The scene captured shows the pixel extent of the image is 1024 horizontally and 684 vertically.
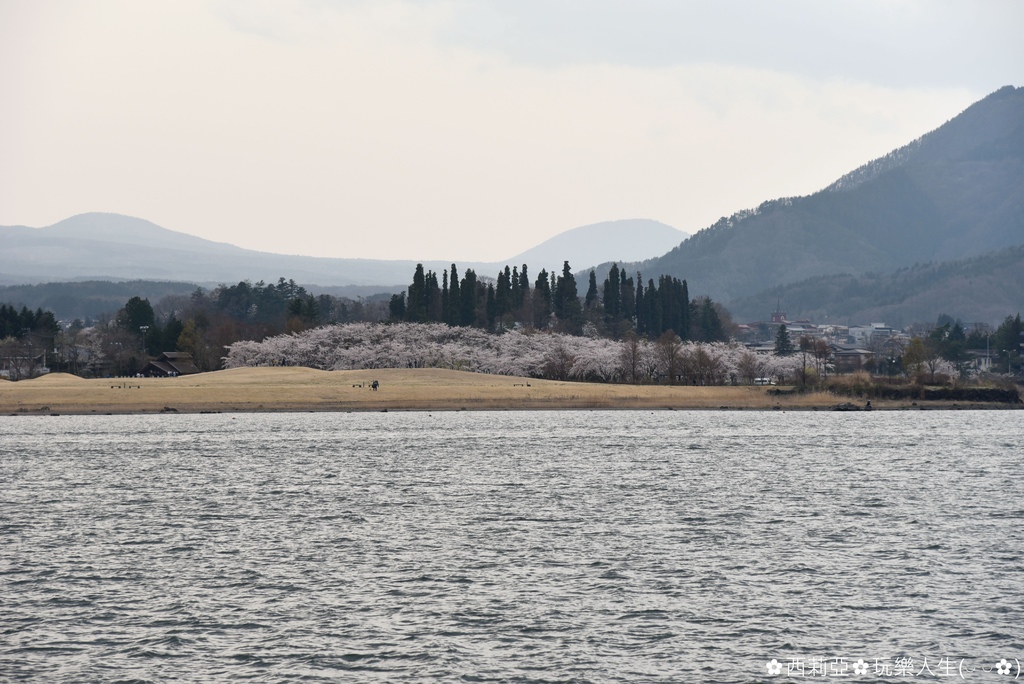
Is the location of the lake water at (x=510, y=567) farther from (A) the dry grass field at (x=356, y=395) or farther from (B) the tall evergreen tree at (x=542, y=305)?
(B) the tall evergreen tree at (x=542, y=305)

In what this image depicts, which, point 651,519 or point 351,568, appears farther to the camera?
point 651,519

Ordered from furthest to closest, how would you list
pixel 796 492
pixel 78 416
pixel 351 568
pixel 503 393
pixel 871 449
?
pixel 503 393
pixel 78 416
pixel 871 449
pixel 796 492
pixel 351 568

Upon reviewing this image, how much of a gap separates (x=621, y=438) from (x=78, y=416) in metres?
59.4

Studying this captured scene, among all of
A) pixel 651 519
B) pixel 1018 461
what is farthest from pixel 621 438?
pixel 651 519

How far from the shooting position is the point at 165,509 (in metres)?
51.1

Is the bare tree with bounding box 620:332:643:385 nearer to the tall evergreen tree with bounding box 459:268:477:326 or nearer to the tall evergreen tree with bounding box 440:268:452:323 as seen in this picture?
the tall evergreen tree with bounding box 459:268:477:326

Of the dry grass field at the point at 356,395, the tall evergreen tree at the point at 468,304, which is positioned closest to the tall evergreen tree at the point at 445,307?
the tall evergreen tree at the point at 468,304

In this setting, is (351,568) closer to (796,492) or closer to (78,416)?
(796,492)

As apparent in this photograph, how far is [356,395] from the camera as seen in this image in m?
131

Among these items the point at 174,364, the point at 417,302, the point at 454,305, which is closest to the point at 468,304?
the point at 454,305

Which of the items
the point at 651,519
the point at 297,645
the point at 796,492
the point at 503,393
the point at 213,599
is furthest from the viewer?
the point at 503,393

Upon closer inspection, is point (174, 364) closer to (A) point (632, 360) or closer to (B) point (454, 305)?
(B) point (454, 305)

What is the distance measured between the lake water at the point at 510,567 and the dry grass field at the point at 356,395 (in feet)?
158

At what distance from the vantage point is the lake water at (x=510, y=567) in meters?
27.3
